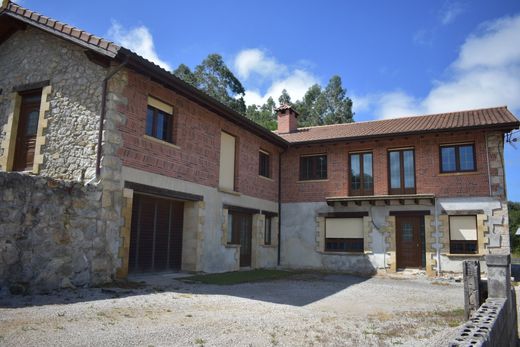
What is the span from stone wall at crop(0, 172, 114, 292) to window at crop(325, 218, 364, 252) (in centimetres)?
957

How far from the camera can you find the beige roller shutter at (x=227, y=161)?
45.8 ft

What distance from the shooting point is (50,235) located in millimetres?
7898

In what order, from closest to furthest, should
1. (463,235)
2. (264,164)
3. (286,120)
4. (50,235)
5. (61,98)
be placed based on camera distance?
(50,235) < (61,98) < (463,235) < (264,164) < (286,120)

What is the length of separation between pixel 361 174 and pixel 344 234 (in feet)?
7.85

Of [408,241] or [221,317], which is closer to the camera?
[221,317]

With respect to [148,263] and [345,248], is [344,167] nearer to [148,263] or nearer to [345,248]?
[345,248]

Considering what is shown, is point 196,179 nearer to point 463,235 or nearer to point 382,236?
point 382,236

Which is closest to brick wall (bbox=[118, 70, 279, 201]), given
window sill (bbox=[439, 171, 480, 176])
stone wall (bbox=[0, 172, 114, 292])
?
stone wall (bbox=[0, 172, 114, 292])

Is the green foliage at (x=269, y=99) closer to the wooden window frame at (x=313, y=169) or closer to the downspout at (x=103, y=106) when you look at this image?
the wooden window frame at (x=313, y=169)

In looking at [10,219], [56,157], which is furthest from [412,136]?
[10,219]

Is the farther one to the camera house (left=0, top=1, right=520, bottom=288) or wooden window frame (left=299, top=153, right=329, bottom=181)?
wooden window frame (left=299, top=153, right=329, bottom=181)

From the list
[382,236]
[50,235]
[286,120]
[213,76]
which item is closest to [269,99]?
[213,76]

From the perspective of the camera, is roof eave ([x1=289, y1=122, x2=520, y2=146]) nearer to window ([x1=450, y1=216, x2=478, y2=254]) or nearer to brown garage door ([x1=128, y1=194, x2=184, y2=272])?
window ([x1=450, y1=216, x2=478, y2=254])

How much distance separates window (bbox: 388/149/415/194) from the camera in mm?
15812
